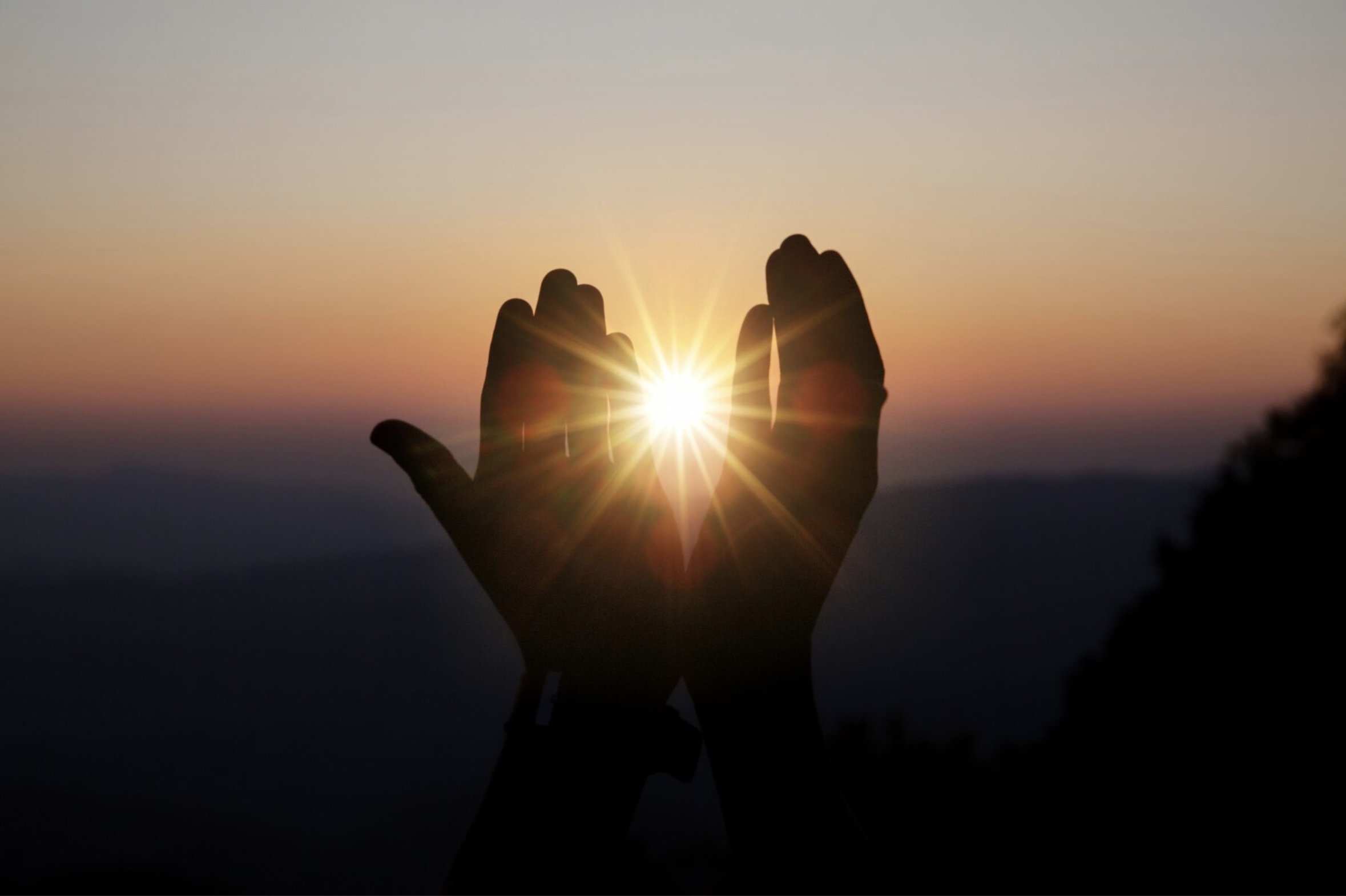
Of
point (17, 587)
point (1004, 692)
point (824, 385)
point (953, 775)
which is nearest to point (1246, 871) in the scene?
point (953, 775)

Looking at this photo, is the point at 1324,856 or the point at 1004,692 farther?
the point at 1004,692

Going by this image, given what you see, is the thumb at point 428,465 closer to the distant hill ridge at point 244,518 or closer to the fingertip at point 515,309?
the fingertip at point 515,309

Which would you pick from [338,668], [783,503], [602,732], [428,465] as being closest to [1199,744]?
[783,503]

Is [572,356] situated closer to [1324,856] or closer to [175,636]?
[1324,856]

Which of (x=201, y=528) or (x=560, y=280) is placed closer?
(x=560, y=280)

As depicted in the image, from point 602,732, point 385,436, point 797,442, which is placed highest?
point 797,442

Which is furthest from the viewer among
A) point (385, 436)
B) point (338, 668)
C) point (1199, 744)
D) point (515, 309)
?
point (338, 668)

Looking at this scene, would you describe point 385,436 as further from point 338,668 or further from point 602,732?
point 338,668
